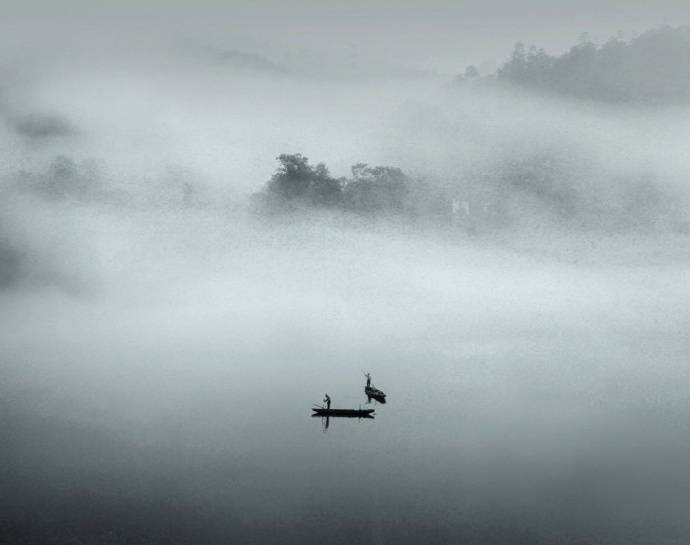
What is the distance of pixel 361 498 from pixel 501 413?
32.2 m

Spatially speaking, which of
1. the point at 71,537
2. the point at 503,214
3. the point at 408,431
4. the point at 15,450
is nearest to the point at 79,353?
the point at 15,450

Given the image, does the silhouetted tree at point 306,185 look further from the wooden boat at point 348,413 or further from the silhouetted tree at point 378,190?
the wooden boat at point 348,413

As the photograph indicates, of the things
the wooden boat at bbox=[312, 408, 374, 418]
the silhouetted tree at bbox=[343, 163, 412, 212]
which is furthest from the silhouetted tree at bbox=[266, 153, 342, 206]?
the wooden boat at bbox=[312, 408, 374, 418]

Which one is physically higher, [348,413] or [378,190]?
[378,190]

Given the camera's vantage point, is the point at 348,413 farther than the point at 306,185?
No

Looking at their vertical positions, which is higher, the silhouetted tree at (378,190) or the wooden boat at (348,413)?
the silhouetted tree at (378,190)

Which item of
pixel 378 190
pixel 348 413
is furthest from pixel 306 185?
pixel 348 413

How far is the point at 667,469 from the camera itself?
2489 inches

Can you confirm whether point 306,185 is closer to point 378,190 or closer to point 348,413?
point 378,190

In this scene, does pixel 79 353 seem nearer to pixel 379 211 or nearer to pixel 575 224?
pixel 379 211

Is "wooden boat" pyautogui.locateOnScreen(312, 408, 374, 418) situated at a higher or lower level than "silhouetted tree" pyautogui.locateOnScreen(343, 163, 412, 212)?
lower

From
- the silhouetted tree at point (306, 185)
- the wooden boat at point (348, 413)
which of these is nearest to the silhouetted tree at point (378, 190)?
the silhouetted tree at point (306, 185)

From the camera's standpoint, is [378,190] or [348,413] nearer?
[348,413]

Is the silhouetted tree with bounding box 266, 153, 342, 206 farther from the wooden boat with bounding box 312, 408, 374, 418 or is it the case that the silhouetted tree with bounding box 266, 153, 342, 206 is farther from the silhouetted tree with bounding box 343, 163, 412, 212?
the wooden boat with bounding box 312, 408, 374, 418
